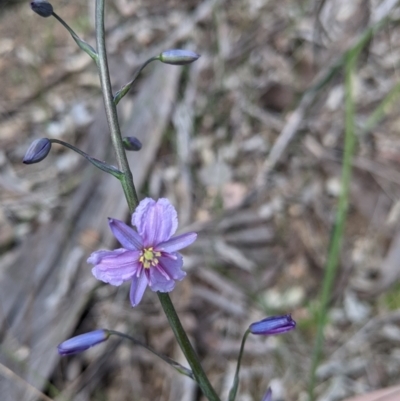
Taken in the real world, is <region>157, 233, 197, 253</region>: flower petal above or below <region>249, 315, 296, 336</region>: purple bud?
above

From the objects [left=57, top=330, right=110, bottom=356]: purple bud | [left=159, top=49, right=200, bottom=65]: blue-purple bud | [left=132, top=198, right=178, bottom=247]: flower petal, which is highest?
[left=159, top=49, right=200, bottom=65]: blue-purple bud

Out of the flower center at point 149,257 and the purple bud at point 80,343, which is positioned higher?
the flower center at point 149,257

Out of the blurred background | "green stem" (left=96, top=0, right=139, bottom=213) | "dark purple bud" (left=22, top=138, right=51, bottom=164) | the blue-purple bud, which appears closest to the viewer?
"green stem" (left=96, top=0, right=139, bottom=213)

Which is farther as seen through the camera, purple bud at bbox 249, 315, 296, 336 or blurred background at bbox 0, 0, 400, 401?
blurred background at bbox 0, 0, 400, 401

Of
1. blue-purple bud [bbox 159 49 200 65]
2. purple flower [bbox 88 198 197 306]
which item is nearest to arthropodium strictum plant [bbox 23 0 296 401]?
purple flower [bbox 88 198 197 306]

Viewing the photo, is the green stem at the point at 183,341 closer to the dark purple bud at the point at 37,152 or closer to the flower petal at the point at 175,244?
the flower petal at the point at 175,244

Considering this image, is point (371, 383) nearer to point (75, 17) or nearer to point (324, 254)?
point (324, 254)

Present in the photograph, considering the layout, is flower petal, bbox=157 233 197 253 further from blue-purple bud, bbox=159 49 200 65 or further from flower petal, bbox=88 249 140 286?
blue-purple bud, bbox=159 49 200 65

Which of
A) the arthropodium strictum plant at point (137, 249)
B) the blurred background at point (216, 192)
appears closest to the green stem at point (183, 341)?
the arthropodium strictum plant at point (137, 249)
